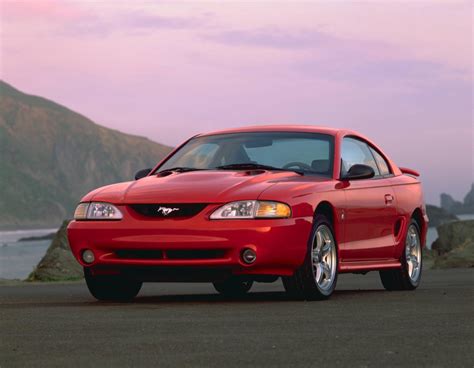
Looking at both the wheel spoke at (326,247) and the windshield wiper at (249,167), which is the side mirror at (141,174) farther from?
the wheel spoke at (326,247)

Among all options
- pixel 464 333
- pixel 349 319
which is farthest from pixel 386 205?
pixel 464 333

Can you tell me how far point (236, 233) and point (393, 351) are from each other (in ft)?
11.0

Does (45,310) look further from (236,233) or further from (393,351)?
(393,351)

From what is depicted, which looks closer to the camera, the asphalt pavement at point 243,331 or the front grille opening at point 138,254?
the asphalt pavement at point 243,331

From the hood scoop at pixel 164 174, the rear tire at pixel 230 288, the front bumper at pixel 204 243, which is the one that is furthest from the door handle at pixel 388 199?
the hood scoop at pixel 164 174

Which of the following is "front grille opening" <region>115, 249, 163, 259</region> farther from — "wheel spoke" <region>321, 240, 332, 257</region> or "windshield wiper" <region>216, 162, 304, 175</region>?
"wheel spoke" <region>321, 240, 332, 257</region>

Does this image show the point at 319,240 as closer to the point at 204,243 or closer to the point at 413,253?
the point at 204,243

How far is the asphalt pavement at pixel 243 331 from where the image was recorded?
6711 mm

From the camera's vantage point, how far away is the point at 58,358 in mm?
6855

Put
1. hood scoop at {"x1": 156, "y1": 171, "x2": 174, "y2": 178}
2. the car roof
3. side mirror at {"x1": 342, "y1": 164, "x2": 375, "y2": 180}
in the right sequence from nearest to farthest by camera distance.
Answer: hood scoop at {"x1": 156, "y1": 171, "x2": 174, "y2": 178}, side mirror at {"x1": 342, "y1": 164, "x2": 375, "y2": 180}, the car roof

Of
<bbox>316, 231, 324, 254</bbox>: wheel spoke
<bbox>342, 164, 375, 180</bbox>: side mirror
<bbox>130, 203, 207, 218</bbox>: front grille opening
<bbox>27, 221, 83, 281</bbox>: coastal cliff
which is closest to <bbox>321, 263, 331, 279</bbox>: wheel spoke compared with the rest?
<bbox>316, 231, 324, 254</bbox>: wheel spoke

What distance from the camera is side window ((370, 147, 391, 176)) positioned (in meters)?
12.9

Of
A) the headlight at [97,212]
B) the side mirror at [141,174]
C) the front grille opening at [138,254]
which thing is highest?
the side mirror at [141,174]

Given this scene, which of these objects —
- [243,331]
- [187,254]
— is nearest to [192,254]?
[187,254]
